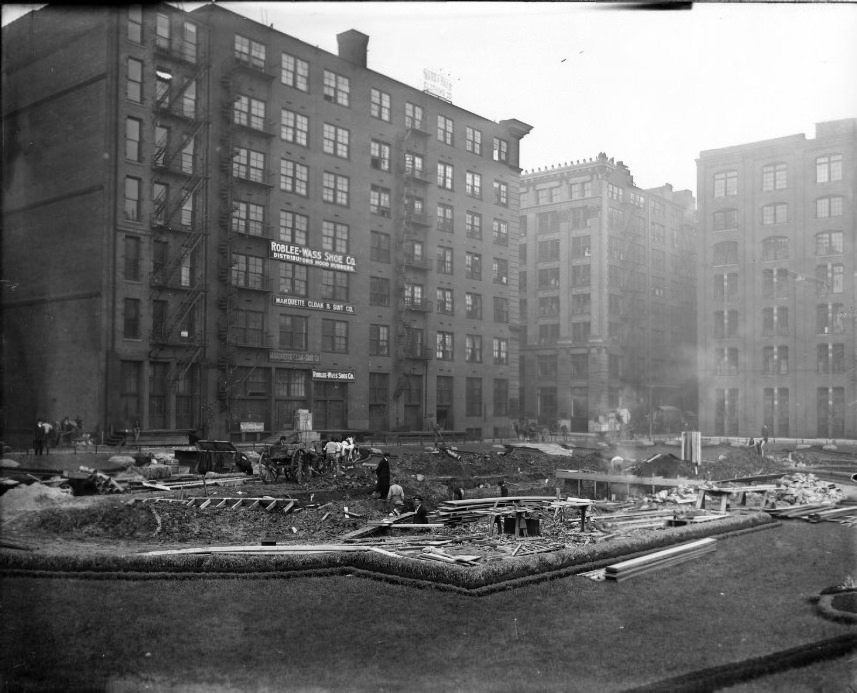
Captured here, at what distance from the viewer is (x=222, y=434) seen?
15.5 meters

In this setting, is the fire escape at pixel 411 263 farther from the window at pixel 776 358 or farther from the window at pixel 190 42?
the window at pixel 776 358

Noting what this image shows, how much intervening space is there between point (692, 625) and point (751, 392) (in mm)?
16830

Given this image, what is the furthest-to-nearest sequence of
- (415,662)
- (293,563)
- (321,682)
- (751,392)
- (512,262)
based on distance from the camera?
(751,392), (512,262), (293,563), (415,662), (321,682)

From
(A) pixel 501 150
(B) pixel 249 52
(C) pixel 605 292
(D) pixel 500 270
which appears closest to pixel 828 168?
Answer: (C) pixel 605 292

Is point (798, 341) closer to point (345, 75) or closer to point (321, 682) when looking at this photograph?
point (345, 75)

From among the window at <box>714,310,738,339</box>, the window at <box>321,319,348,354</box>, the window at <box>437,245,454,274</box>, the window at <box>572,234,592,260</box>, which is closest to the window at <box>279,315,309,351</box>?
the window at <box>321,319,348,354</box>

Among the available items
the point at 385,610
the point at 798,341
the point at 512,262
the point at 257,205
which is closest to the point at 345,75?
the point at 257,205

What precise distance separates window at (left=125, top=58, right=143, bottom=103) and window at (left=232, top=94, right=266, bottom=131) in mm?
1699

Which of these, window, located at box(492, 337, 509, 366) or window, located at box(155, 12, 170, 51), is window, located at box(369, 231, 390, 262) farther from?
window, located at box(155, 12, 170, 51)

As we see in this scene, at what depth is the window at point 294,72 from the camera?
46.1 ft

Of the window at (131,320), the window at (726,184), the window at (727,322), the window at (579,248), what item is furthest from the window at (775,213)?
the window at (131,320)

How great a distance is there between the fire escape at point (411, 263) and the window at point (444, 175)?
30cm

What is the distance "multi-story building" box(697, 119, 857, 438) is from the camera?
19750 millimetres

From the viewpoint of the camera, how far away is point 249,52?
43.9 feet
